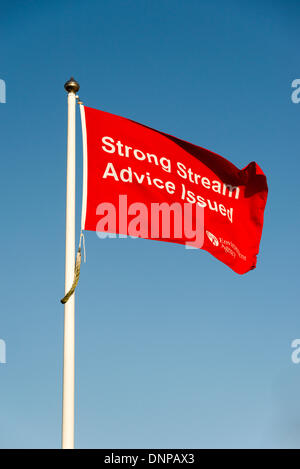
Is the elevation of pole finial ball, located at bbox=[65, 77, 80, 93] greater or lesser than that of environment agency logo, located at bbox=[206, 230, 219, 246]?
greater

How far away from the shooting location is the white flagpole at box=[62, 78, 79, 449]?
11.0m

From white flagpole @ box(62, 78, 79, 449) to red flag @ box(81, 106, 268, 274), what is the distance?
29 cm

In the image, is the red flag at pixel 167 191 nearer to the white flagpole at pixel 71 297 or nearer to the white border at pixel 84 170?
the white border at pixel 84 170

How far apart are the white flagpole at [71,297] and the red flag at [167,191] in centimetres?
29

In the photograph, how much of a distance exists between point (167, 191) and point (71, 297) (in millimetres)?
3606

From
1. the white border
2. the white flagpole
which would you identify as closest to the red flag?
the white border

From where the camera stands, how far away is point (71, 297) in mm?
11461

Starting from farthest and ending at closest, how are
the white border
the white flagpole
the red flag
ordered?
the red flag
the white border
the white flagpole

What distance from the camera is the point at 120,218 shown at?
12.3m

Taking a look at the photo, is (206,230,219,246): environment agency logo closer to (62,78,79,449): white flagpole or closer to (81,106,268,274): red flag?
(81,106,268,274): red flag

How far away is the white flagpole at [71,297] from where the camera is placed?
36.0 ft
